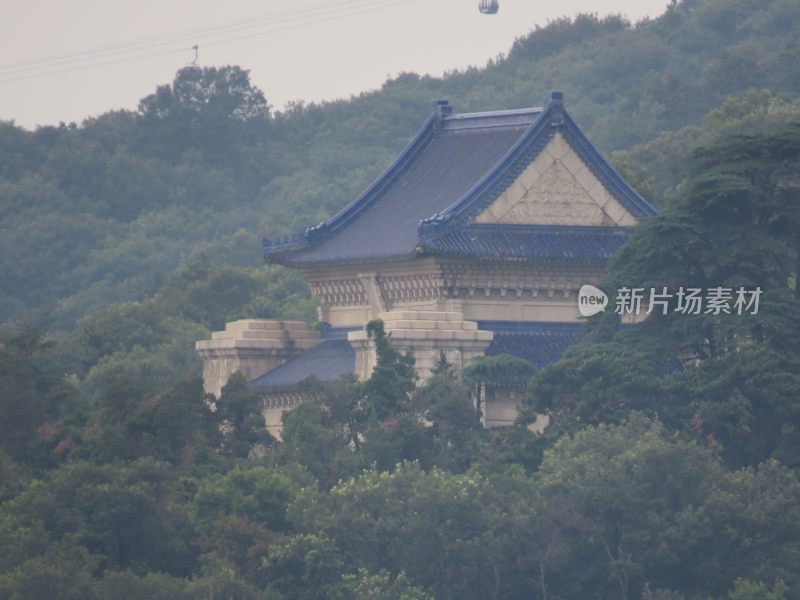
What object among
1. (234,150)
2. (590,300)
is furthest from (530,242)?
(234,150)

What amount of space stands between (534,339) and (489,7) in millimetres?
35720

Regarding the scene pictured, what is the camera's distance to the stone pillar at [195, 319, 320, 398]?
1770 inches

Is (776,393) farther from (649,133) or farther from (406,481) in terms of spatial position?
(649,133)

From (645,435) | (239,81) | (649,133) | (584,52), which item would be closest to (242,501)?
(645,435)

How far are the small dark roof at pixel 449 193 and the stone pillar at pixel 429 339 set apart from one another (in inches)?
58.5

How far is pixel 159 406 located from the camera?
37.6 metres

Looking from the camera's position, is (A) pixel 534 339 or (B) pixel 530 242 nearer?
(B) pixel 530 242

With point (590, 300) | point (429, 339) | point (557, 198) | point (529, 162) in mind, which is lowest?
point (429, 339)

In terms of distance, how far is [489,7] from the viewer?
77062 millimetres

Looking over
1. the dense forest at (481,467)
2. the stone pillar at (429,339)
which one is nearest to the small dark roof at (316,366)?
the stone pillar at (429,339)

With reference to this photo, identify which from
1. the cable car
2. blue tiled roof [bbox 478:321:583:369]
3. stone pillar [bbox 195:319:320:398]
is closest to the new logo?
blue tiled roof [bbox 478:321:583:369]

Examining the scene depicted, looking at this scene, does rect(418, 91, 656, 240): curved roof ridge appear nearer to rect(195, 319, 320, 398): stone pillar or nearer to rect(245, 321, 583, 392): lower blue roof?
rect(245, 321, 583, 392): lower blue roof

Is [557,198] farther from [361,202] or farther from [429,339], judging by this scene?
[361,202]

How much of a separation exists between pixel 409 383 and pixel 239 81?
73.9 metres
